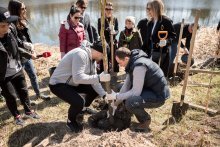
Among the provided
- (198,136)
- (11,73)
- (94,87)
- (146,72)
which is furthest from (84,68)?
(198,136)

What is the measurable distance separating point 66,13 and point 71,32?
1255 cm

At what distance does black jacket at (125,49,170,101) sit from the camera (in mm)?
3453

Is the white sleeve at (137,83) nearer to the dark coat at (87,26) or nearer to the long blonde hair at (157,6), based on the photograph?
the long blonde hair at (157,6)

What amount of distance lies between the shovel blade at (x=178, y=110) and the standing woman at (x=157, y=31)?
1.35 metres

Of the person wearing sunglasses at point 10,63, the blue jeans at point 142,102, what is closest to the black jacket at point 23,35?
the person wearing sunglasses at point 10,63

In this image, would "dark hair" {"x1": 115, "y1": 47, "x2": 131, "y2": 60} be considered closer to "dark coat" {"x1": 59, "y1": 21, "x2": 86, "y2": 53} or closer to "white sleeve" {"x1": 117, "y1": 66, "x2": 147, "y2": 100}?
"white sleeve" {"x1": 117, "y1": 66, "x2": 147, "y2": 100}

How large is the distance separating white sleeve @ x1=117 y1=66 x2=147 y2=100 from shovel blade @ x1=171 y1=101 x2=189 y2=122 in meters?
0.82

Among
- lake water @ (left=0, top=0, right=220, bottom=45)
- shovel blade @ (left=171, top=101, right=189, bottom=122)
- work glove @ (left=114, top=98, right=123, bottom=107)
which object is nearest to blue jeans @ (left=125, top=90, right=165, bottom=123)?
work glove @ (left=114, top=98, right=123, bottom=107)

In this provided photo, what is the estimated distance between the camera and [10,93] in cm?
383

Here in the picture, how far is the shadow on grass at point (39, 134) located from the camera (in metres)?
3.81

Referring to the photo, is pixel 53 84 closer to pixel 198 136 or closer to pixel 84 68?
pixel 84 68

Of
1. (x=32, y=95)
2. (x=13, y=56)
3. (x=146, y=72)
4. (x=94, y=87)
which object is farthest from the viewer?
(x=32, y=95)

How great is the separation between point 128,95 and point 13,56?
1.71m

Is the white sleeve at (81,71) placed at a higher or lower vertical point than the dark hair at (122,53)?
lower
